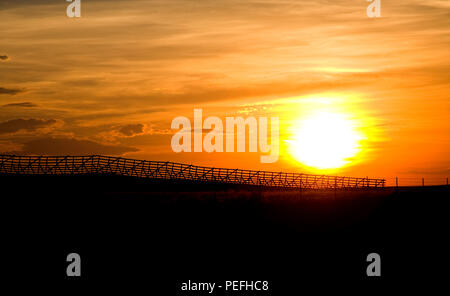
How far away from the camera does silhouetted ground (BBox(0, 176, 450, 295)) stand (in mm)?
25359

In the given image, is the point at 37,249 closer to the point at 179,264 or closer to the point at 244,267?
the point at 179,264

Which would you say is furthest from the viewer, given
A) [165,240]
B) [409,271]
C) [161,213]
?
[161,213]

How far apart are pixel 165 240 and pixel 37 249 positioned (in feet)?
17.1

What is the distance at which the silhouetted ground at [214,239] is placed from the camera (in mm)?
25359

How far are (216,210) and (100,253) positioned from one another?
9.32 metres

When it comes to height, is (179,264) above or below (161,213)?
below

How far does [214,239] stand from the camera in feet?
96.7

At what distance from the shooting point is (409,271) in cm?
2644
